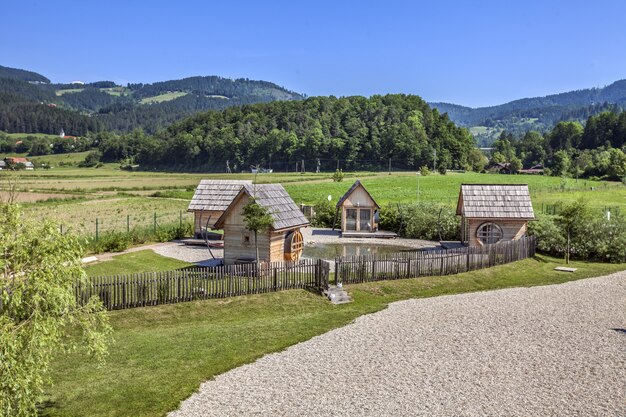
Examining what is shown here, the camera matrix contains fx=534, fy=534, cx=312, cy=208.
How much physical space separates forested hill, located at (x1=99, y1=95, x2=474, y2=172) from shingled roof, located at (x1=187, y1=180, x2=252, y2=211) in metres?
98.0

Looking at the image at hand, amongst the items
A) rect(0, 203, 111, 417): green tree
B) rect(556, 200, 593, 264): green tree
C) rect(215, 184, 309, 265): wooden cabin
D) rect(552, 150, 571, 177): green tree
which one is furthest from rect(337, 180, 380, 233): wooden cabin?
rect(552, 150, 571, 177): green tree

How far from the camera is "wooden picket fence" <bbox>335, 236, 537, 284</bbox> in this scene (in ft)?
80.5

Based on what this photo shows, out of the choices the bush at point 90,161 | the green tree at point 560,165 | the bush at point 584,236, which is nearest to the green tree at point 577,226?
the bush at point 584,236

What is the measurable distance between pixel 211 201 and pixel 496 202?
18.9m

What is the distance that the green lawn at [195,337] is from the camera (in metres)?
12.5

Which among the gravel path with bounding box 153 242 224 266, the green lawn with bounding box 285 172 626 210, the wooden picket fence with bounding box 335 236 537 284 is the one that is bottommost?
the gravel path with bounding box 153 242 224 266

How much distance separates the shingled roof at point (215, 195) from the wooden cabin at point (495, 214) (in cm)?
1517

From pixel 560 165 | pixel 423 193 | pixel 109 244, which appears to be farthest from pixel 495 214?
pixel 560 165

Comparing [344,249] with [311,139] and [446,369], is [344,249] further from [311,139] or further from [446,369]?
[311,139]

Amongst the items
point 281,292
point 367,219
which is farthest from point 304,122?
point 281,292

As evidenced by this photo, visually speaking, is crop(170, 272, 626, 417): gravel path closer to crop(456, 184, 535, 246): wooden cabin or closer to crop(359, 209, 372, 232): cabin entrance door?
crop(456, 184, 535, 246): wooden cabin

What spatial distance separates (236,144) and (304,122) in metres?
22.0

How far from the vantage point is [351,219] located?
42.7 metres

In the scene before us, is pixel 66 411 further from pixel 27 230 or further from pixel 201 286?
pixel 201 286
